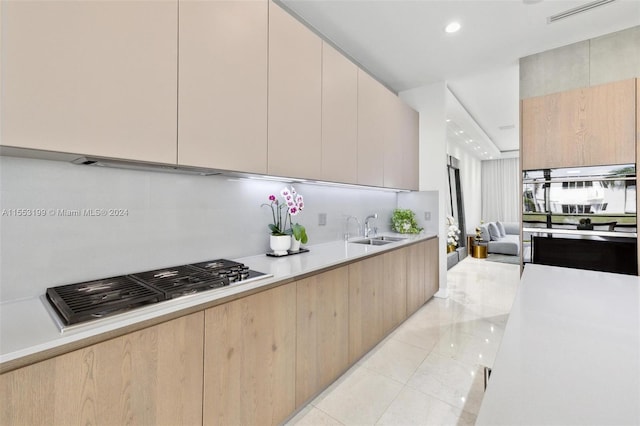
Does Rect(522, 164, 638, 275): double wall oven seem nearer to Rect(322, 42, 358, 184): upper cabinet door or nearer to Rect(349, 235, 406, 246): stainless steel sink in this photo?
Rect(349, 235, 406, 246): stainless steel sink

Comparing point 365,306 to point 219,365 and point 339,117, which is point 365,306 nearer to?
point 219,365

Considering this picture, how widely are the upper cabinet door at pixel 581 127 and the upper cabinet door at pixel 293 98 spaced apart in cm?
197

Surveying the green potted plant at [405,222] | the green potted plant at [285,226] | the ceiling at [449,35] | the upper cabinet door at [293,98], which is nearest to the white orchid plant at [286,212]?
the green potted plant at [285,226]

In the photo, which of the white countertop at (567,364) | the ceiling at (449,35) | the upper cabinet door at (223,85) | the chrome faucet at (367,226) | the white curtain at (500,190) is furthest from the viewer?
the white curtain at (500,190)

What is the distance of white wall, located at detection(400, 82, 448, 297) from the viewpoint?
3578 mm

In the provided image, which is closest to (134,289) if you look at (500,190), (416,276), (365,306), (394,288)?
(365,306)

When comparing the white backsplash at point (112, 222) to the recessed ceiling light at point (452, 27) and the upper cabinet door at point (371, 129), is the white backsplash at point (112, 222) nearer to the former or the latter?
the upper cabinet door at point (371, 129)

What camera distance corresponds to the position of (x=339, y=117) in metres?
2.28

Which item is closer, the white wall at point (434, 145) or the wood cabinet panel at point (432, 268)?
the wood cabinet panel at point (432, 268)

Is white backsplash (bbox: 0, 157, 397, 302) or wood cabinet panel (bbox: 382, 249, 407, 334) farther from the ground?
white backsplash (bbox: 0, 157, 397, 302)

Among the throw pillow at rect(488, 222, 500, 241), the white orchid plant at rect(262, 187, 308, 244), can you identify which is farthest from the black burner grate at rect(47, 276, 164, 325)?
the throw pillow at rect(488, 222, 500, 241)

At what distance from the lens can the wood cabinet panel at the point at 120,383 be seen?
0.75m

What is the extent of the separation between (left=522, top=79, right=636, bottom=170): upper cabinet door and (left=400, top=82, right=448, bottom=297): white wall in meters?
1.10

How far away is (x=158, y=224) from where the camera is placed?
57.9 inches
